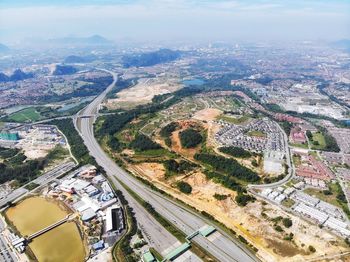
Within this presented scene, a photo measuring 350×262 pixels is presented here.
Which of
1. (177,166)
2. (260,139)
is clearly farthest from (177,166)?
(260,139)

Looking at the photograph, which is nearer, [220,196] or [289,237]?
[289,237]

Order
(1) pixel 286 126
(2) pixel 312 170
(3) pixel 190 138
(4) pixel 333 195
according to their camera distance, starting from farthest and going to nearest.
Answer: (1) pixel 286 126
(3) pixel 190 138
(2) pixel 312 170
(4) pixel 333 195

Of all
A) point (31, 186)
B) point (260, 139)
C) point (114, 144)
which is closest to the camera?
point (31, 186)

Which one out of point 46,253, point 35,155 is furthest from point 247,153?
point 35,155

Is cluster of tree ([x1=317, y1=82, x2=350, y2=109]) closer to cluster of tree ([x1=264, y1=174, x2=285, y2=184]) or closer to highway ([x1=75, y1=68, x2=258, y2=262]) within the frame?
cluster of tree ([x1=264, y1=174, x2=285, y2=184])

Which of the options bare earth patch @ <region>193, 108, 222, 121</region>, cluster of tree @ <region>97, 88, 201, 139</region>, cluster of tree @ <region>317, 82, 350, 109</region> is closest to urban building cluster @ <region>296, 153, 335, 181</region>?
bare earth patch @ <region>193, 108, 222, 121</region>

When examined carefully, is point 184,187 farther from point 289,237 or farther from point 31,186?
point 31,186
